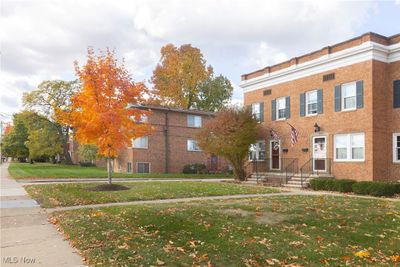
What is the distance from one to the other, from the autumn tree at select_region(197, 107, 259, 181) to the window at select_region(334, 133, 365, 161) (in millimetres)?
5558

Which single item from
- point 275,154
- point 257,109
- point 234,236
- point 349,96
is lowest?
point 234,236

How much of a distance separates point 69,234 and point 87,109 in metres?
10.2

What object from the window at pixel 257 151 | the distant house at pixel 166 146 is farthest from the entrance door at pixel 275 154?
the distant house at pixel 166 146

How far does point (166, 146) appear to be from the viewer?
3553cm

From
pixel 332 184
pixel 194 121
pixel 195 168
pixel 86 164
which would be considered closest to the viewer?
pixel 332 184

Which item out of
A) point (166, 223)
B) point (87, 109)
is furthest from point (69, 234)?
point (87, 109)

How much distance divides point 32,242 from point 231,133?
1802cm

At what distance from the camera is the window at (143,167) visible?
111 ft

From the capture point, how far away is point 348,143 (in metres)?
21.6

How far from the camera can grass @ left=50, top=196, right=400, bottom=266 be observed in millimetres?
6426

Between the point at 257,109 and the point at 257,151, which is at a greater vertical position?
the point at 257,109

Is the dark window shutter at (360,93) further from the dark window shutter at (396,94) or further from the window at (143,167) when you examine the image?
the window at (143,167)

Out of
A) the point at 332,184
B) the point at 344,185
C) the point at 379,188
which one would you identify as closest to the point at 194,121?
the point at 332,184

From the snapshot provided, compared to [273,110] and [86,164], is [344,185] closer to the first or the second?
[273,110]
